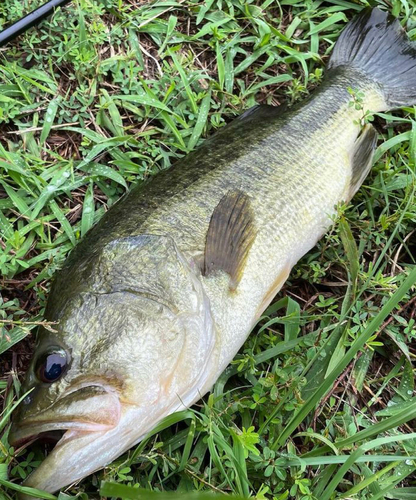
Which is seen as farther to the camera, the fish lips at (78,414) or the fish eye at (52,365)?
the fish eye at (52,365)

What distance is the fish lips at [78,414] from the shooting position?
2018 millimetres

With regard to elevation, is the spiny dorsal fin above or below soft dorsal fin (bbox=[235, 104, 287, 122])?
below

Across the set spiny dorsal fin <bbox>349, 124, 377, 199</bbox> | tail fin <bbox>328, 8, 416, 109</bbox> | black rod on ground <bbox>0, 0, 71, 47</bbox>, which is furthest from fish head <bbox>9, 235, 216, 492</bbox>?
tail fin <bbox>328, 8, 416, 109</bbox>

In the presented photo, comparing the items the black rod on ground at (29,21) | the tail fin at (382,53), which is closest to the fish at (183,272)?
the tail fin at (382,53)

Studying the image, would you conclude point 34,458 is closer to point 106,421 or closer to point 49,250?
point 106,421

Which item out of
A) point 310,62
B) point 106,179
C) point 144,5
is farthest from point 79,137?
point 310,62

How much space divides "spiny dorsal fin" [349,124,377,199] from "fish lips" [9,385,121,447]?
1986 mm

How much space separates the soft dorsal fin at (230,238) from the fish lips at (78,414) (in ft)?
2.63

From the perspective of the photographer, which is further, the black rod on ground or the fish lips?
the black rod on ground

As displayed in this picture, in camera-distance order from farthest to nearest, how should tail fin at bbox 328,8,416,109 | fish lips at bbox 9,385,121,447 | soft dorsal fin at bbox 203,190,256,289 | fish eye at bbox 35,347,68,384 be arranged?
1. tail fin at bbox 328,8,416,109
2. soft dorsal fin at bbox 203,190,256,289
3. fish eye at bbox 35,347,68,384
4. fish lips at bbox 9,385,121,447

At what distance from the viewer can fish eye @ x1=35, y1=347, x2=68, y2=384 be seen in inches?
83.8

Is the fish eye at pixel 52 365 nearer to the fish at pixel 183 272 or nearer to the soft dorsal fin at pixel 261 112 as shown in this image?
the fish at pixel 183 272

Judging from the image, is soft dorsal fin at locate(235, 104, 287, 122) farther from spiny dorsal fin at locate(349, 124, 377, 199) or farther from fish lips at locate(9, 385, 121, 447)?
fish lips at locate(9, 385, 121, 447)

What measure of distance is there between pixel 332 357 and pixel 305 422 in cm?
41
